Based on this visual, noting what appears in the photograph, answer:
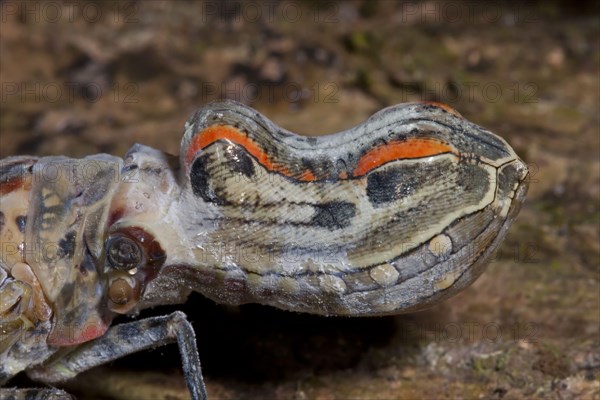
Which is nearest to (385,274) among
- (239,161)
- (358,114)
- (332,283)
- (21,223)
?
(332,283)

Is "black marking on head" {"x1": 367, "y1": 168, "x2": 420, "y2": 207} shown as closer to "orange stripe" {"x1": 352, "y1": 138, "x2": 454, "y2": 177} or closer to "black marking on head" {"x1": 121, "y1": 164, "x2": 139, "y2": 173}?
Answer: "orange stripe" {"x1": 352, "y1": 138, "x2": 454, "y2": 177}

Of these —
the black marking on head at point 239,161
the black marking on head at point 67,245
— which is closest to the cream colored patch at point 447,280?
the black marking on head at point 239,161

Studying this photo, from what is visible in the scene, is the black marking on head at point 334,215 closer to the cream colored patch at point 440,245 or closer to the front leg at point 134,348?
the cream colored patch at point 440,245

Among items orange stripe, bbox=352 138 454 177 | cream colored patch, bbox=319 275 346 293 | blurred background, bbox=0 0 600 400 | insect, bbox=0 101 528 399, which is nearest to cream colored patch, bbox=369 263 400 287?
insect, bbox=0 101 528 399

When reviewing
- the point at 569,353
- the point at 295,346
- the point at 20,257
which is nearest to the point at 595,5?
the point at 569,353

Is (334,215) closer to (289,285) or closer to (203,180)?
(289,285)

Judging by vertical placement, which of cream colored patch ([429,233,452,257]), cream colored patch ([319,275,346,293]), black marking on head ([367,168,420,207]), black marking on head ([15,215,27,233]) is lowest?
cream colored patch ([319,275,346,293])
